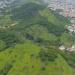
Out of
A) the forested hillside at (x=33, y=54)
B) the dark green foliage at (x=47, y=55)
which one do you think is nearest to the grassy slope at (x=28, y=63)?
the forested hillside at (x=33, y=54)

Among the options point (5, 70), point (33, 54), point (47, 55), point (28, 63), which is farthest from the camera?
point (33, 54)

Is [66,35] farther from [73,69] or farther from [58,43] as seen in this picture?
[73,69]

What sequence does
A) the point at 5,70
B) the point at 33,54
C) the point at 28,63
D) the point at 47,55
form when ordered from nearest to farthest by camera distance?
the point at 5,70 → the point at 28,63 → the point at 47,55 → the point at 33,54

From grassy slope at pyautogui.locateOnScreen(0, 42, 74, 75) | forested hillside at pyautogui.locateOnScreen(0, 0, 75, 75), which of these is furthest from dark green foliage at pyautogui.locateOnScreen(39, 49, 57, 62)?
grassy slope at pyautogui.locateOnScreen(0, 42, 74, 75)

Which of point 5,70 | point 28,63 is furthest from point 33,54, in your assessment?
point 5,70

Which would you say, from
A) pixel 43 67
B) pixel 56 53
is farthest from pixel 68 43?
pixel 43 67

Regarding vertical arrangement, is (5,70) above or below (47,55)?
above

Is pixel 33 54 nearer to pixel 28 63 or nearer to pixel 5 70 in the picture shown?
pixel 28 63

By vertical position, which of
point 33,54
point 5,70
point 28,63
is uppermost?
point 28,63

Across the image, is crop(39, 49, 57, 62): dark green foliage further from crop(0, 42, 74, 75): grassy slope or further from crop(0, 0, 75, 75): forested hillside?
crop(0, 42, 74, 75): grassy slope
